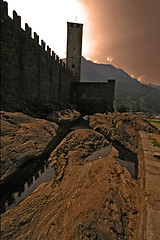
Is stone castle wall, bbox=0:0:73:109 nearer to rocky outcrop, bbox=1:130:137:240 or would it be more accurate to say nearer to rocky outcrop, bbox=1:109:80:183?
rocky outcrop, bbox=1:109:80:183

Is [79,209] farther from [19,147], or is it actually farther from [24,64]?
[24,64]

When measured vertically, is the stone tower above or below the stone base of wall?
above

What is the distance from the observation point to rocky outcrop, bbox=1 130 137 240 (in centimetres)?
202

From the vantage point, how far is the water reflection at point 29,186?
274 cm

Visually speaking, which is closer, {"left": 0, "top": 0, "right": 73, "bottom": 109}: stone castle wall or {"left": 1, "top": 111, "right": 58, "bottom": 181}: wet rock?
{"left": 1, "top": 111, "right": 58, "bottom": 181}: wet rock

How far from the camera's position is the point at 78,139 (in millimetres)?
5316

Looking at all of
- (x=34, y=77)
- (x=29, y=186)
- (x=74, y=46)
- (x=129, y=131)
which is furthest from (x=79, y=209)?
(x=74, y=46)

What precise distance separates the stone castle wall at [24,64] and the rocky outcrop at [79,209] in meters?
8.44

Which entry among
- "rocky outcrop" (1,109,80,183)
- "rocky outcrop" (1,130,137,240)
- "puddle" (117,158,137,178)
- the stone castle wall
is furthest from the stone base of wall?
the stone castle wall

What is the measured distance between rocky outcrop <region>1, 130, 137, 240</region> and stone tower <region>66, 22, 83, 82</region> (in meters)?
28.2

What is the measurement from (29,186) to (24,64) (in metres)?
11.7

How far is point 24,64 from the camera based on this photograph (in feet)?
35.5

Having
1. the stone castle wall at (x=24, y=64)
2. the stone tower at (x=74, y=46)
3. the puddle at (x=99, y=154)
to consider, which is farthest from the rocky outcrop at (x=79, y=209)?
the stone tower at (x=74, y=46)

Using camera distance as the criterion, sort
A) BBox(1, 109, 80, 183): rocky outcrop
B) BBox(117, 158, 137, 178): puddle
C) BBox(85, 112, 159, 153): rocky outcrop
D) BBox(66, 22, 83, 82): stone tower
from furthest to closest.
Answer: BBox(66, 22, 83, 82): stone tower → BBox(85, 112, 159, 153): rocky outcrop → BBox(117, 158, 137, 178): puddle → BBox(1, 109, 80, 183): rocky outcrop
